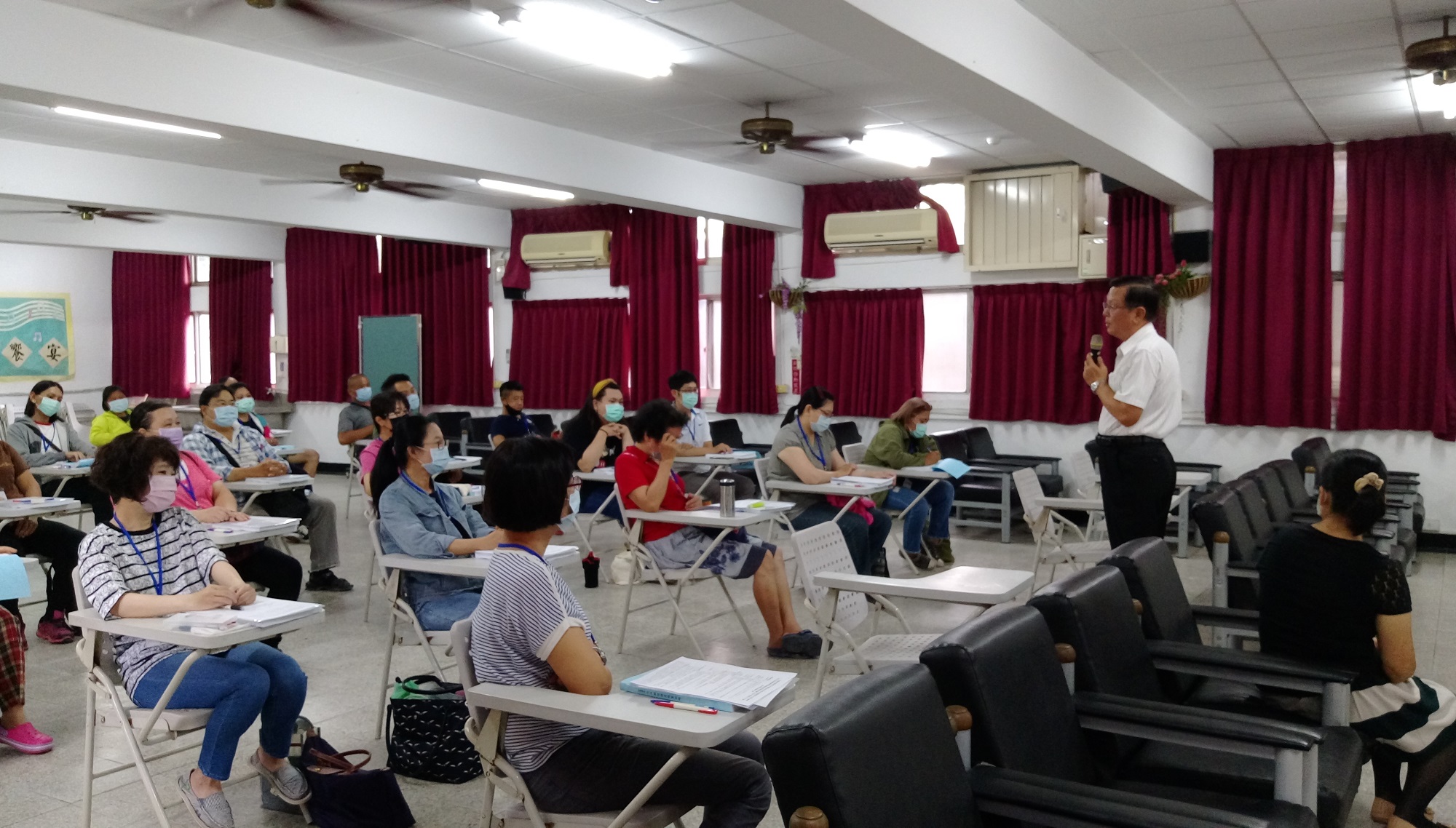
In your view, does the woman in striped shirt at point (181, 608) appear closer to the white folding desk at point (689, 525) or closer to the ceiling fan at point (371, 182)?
the white folding desk at point (689, 525)

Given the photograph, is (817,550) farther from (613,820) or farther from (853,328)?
(853,328)

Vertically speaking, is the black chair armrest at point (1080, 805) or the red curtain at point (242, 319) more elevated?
the red curtain at point (242, 319)

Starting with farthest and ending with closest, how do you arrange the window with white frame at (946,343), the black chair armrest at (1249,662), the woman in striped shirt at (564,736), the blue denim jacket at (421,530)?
the window with white frame at (946,343)
the blue denim jacket at (421,530)
the black chair armrest at (1249,662)
the woman in striped shirt at (564,736)

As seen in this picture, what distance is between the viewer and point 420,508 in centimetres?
414

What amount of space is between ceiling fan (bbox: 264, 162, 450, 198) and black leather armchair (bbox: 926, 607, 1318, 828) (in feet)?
20.3

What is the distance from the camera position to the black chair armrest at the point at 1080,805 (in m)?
1.85

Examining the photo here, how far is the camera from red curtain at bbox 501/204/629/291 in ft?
35.9

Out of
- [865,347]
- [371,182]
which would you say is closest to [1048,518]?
[865,347]

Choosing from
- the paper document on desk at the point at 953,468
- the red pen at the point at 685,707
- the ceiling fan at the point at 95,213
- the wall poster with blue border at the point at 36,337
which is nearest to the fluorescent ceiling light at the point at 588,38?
the paper document on desk at the point at 953,468

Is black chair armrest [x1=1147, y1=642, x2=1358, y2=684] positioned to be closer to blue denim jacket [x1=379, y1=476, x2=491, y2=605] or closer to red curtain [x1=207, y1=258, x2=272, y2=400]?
blue denim jacket [x1=379, y1=476, x2=491, y2=605]

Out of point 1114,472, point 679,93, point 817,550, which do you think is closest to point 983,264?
point 679,93

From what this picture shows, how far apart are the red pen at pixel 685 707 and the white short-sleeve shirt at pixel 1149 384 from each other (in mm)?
2694

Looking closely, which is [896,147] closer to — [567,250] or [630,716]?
[567,250]

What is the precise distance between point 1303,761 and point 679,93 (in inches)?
201
